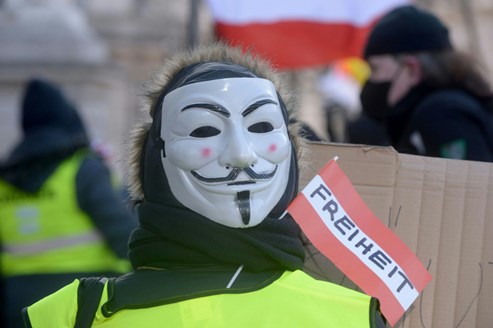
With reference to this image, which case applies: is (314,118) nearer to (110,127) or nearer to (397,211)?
(110,127)

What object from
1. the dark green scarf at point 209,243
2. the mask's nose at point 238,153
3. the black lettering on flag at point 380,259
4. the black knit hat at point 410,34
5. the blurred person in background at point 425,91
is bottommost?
the blurred person in background at point 425,91

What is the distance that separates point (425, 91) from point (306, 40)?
276cm

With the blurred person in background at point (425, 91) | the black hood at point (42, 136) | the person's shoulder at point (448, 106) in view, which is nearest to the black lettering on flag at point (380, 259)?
the blurred person in background at point (425, 91)

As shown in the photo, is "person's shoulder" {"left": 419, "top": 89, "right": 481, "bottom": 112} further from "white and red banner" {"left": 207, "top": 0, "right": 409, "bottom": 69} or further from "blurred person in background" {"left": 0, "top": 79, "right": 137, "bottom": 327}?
"white and red banner" {"left": 207, "top": 0, "right": 409, "bottom": 69}

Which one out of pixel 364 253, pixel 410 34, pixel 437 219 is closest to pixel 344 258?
pixel 364 253

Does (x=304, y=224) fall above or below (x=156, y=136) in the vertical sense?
below

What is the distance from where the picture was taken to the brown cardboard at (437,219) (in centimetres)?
289

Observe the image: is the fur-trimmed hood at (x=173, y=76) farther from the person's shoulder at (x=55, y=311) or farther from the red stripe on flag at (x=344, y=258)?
the person's shoulder at (x=55, y=311)

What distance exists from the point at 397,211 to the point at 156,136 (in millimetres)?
636

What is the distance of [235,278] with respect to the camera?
260 cm

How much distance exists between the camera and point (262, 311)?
2.53 m

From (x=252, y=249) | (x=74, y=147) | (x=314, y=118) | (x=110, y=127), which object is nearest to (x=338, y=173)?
(x=252, y=249)

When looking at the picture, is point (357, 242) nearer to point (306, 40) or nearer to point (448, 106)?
point (448, 106)

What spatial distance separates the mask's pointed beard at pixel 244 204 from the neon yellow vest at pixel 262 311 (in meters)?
0.15
